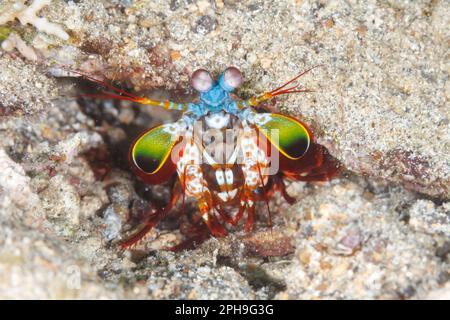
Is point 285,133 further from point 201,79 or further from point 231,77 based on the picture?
point 201,79

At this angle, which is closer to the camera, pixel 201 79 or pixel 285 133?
pixel 201 79

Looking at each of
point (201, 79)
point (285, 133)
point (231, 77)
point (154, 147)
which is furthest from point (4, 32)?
point (285, 133)

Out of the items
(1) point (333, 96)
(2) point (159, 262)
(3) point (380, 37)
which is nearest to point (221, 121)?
(1) point (333, 96)

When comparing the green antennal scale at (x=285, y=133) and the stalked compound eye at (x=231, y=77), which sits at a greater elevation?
the stalked compound eye at (x=231, y=77)

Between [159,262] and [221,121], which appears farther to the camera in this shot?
[221,121]

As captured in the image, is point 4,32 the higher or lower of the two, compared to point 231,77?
higher

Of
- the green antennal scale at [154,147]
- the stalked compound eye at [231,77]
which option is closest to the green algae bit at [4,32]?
the green antennal scale at [154,147]

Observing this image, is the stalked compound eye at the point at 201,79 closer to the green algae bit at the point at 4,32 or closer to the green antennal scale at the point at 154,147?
the green antennal scale at the point at 154,147

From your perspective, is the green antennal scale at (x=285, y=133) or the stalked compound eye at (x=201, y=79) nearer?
the stalked compound eye at (x=201, y=79)
